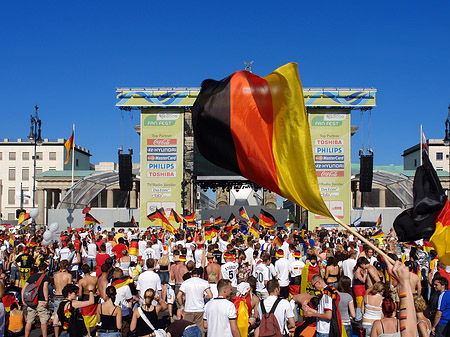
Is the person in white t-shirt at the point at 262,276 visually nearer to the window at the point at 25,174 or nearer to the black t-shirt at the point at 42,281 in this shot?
the black t-shirt at the point at 42,281

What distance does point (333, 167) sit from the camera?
38406mm

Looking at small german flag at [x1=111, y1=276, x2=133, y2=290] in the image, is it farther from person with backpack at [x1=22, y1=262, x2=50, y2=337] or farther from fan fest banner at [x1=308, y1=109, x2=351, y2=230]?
fan fest banner at [x1=308, y1=109, x2=351, y2=230]

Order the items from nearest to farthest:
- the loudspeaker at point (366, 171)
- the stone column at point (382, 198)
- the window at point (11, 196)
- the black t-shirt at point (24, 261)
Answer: the black t-shirt at point (24, 261) → the loudspeaker at point (366, 171) → the stone column at point (382, 198) → the window at point (11, 196)

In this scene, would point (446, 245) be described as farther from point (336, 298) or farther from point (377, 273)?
point (377, 273)

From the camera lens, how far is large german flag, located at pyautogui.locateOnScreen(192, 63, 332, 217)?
5.55 m

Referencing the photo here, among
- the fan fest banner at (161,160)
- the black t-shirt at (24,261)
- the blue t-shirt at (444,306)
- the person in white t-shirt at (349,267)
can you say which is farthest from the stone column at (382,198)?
the blue t-shirt at (444,306)

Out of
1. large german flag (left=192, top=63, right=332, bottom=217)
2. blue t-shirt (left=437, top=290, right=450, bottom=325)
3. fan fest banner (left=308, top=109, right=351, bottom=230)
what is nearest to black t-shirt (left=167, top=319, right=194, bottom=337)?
large german flag (left=192, top=63, right=332, bottom=217)

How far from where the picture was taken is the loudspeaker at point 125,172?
127 ft

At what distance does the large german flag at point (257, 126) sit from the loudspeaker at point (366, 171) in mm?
32295

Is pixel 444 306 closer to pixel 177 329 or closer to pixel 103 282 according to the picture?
pixel 177 329

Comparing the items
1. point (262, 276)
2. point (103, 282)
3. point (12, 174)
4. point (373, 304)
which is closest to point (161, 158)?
point (262, 276)

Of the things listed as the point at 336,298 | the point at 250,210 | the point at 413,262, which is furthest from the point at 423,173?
the point at 250,210

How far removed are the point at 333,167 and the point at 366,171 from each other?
2.47 meters

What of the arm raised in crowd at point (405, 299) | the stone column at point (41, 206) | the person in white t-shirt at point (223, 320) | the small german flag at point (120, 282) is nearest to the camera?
the arm raised in crowd at point (405, 299)
